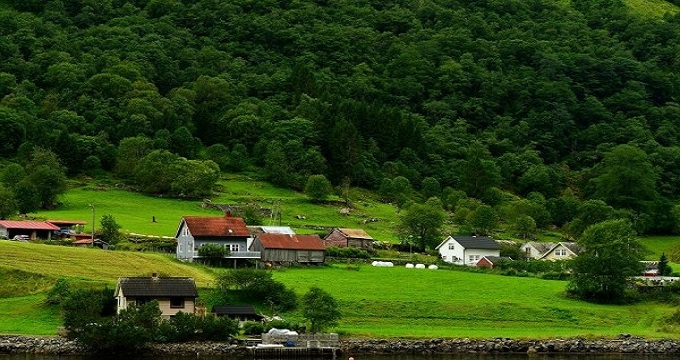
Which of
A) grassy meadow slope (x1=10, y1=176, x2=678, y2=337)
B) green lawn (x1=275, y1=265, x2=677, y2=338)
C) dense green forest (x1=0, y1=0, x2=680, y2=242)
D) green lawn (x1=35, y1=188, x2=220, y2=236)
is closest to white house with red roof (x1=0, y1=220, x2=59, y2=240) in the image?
green lawn (x1=35, y1=188, x2=220, y2=236)

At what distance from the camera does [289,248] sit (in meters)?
95.4

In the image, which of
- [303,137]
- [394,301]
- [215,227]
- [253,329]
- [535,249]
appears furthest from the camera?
[303,137]

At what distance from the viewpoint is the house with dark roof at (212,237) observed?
297ft

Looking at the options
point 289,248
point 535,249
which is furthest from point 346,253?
point 535,249

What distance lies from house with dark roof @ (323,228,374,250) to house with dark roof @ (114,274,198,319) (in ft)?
123

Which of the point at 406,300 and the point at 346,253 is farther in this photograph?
the point at 346,253

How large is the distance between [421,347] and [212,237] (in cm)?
2656

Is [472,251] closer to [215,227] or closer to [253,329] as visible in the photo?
[215,227]

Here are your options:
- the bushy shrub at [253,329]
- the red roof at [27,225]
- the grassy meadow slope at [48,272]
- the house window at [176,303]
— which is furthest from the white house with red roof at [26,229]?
the bushy shrub at [253,329]

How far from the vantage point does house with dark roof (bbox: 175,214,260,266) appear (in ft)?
297

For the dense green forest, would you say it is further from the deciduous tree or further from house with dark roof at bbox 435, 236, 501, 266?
the deciduous tree

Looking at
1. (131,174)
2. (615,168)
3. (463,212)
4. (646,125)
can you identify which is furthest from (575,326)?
(646,125)

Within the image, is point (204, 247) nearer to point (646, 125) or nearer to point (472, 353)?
point (472, 353)

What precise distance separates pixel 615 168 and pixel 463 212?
39376 mm
